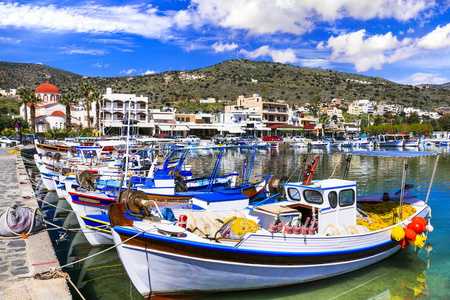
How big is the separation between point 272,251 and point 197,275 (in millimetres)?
2210

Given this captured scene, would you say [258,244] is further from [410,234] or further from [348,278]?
[410,234]

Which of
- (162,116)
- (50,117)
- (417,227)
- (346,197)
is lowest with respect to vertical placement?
(417,227)

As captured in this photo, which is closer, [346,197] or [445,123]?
[346,197]

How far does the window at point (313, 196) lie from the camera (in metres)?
11.3

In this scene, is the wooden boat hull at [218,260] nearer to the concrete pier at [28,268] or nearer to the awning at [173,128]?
the concrete pier at [28,268]

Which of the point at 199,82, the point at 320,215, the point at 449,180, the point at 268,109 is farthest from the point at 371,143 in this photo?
the point at 199,82

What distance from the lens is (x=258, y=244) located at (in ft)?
30.2

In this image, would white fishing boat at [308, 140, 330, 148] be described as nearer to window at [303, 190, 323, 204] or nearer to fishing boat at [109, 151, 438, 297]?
fishing boat at [109, 151, 438, 297]

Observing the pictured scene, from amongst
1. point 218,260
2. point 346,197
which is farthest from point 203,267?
point 346,197

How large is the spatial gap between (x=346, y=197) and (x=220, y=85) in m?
155

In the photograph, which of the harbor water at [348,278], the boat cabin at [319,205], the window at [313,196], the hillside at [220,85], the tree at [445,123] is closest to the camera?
the harbor water at [348,278]

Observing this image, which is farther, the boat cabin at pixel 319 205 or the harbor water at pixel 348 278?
the boat cabin at pixel 319 205

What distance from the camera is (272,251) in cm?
934

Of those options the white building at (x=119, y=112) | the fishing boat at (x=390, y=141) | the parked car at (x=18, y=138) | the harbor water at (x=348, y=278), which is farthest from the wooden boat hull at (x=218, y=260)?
the fishing boat at (x=390, y=141)
